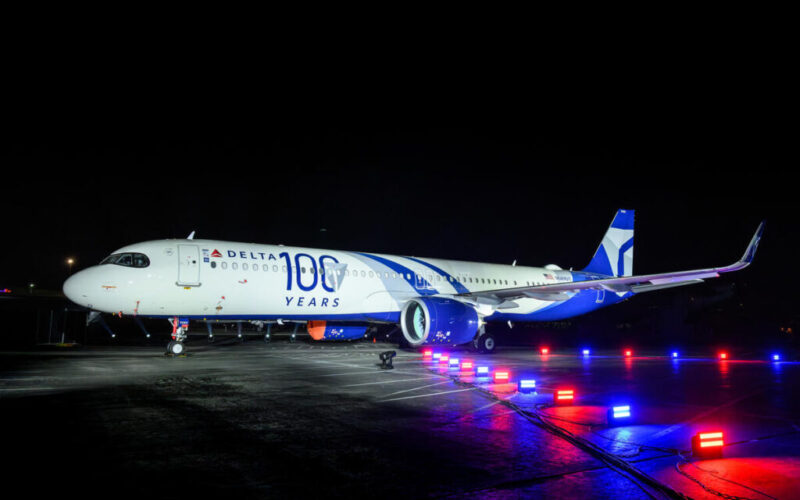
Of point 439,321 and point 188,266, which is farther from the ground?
point 188,266

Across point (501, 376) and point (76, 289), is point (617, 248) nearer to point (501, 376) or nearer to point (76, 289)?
point (501, 376)

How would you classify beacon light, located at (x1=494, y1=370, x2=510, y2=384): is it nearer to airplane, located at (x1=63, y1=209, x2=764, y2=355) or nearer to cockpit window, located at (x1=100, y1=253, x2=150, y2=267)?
airplane, located at (x1=63, y1=209, x2=764, y2=355)

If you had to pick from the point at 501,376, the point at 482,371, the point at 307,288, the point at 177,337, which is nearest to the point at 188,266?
the point at 177,337

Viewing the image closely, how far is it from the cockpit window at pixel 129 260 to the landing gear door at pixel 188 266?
0.92 metres

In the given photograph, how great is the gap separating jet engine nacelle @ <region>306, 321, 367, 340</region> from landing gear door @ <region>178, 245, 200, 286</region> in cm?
572

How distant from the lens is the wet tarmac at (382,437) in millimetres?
4855

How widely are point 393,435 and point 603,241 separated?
2738 cm

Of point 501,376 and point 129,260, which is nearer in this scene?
point 501,376

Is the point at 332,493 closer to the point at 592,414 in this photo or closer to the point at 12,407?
the point at 592,414

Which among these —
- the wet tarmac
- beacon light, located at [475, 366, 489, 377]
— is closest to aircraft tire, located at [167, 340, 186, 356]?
the wet tarmac

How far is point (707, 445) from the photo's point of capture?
5.71 metres

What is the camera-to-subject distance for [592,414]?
8266mm

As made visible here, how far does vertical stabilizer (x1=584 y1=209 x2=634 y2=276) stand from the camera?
31.5 meters

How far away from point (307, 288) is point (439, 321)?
4.48 m
